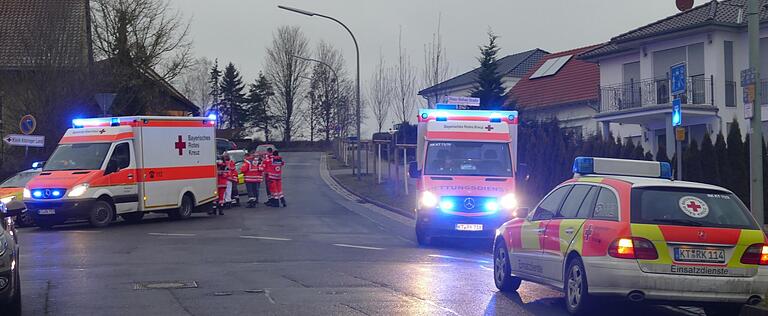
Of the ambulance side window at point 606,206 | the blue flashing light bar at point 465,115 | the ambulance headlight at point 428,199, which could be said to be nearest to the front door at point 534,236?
the ambulance side window at point 606,206

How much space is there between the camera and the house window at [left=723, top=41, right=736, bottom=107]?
3011cm

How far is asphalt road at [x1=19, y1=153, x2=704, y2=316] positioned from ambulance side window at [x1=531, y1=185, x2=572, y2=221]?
1.04 meters

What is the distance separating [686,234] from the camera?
8773 millimetres

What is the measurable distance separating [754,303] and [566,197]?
2.42 metres

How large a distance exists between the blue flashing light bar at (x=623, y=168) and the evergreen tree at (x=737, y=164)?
13.6 m

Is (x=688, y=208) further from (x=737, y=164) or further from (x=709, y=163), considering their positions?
(x=709, y=163)

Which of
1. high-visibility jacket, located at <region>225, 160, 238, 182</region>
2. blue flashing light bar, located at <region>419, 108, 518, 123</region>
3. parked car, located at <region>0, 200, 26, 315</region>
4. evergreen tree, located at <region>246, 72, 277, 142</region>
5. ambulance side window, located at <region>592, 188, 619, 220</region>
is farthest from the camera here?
evergreen tree, located at <region>246, 72, 277, 142</region>

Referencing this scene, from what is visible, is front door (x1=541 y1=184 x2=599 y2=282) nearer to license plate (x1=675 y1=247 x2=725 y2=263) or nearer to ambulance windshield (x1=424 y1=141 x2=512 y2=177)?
license plate (x1=675 y1=247 x2=725 y2=263)

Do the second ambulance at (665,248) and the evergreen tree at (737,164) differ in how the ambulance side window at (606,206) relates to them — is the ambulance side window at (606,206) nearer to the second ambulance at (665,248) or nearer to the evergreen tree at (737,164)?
the second ambulance at (665,248)

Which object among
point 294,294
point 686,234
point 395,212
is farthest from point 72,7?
point 686,234

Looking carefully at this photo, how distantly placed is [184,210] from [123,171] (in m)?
2.60

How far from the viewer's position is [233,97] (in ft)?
321

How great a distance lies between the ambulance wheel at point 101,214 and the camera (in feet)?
71.2

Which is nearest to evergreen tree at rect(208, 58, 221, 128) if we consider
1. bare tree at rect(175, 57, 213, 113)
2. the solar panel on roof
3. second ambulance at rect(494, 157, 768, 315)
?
bare tree at rect(175, 57, 213, 113)
